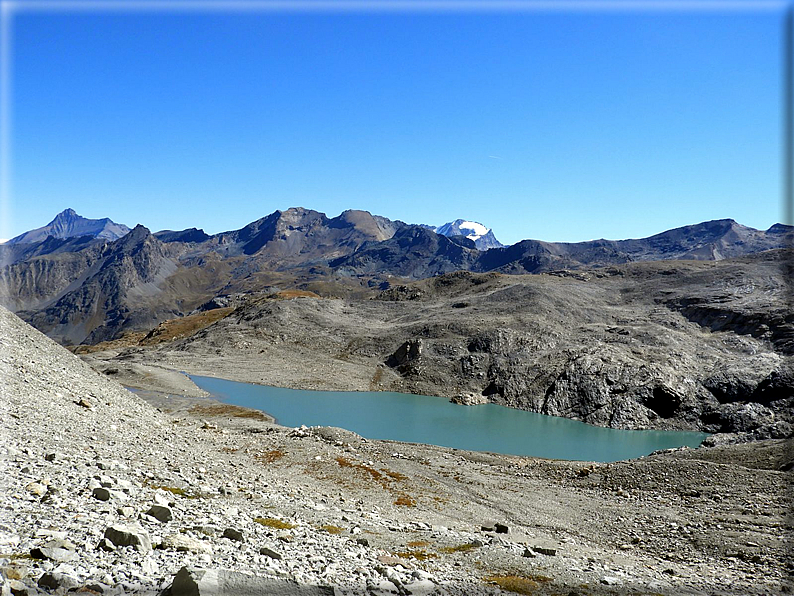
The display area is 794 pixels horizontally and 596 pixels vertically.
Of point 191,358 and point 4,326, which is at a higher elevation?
point 4,326

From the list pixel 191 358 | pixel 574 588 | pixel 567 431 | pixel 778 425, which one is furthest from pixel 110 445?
pixel 191 358

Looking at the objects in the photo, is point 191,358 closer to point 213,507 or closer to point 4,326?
point 4,326

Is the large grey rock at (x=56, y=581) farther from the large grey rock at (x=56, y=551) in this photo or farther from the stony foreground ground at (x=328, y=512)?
the large grey rock at (x=56, y=551)

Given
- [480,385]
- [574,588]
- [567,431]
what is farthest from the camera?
[480,385]

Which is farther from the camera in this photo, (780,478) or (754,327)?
(754,327)

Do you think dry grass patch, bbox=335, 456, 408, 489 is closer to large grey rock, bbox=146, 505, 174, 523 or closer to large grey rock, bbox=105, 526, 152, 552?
large grey rock, bbox=146, 505, 174, 523

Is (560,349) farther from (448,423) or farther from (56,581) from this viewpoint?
(56,581)

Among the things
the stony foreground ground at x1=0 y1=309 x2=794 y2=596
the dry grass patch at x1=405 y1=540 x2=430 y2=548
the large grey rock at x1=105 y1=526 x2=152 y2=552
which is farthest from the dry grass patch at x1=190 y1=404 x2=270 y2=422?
the large grey rock at x1=105 y1=526 x2=152 y2=552
